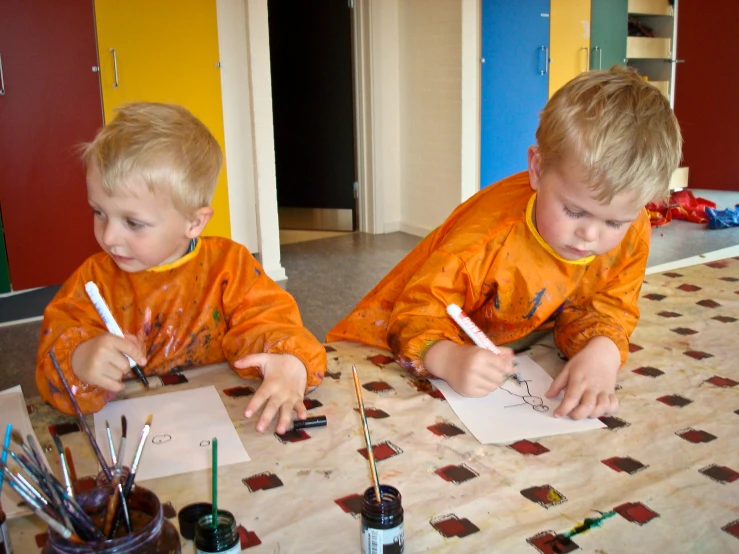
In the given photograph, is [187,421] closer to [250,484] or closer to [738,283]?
[250,484]

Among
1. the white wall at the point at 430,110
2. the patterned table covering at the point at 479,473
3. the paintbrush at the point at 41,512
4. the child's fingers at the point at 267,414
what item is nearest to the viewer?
the paintbrush at the point at 41,512

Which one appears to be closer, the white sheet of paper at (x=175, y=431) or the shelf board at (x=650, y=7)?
the white sheet of paper at (x=175, y=431)

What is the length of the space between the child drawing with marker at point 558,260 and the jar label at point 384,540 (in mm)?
405

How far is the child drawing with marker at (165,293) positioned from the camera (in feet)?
3.46

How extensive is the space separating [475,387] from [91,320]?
1.97 ft

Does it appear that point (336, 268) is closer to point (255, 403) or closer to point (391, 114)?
point (391, 114)

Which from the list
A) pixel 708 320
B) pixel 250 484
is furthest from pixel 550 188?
pixel 250 484

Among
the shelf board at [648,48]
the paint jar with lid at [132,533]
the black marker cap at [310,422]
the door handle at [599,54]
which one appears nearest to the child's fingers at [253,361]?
the black marker cap at [310,422]

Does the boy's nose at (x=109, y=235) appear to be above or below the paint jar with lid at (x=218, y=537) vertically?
above

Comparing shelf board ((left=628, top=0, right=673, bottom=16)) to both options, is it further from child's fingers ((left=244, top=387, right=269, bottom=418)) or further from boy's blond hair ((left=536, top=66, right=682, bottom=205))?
child's fingers ((left=244, top=387, right=269, bottom=418))

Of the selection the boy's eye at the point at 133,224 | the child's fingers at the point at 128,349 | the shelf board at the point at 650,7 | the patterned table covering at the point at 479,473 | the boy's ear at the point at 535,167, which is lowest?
the patterned table covering at the point at 479,473

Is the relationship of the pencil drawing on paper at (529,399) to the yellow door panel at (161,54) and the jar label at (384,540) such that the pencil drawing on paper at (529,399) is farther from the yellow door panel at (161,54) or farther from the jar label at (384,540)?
the yellow door panel at (161,54)

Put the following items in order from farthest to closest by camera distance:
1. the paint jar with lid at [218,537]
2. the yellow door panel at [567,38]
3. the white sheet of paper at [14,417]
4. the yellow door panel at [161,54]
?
the yellow door panel at [567,38]
the yellow door panel at [161,54]
the white sheet of paper at [14,417]
the paint jar with lid at [218,537]

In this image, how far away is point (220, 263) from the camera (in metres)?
1.30
